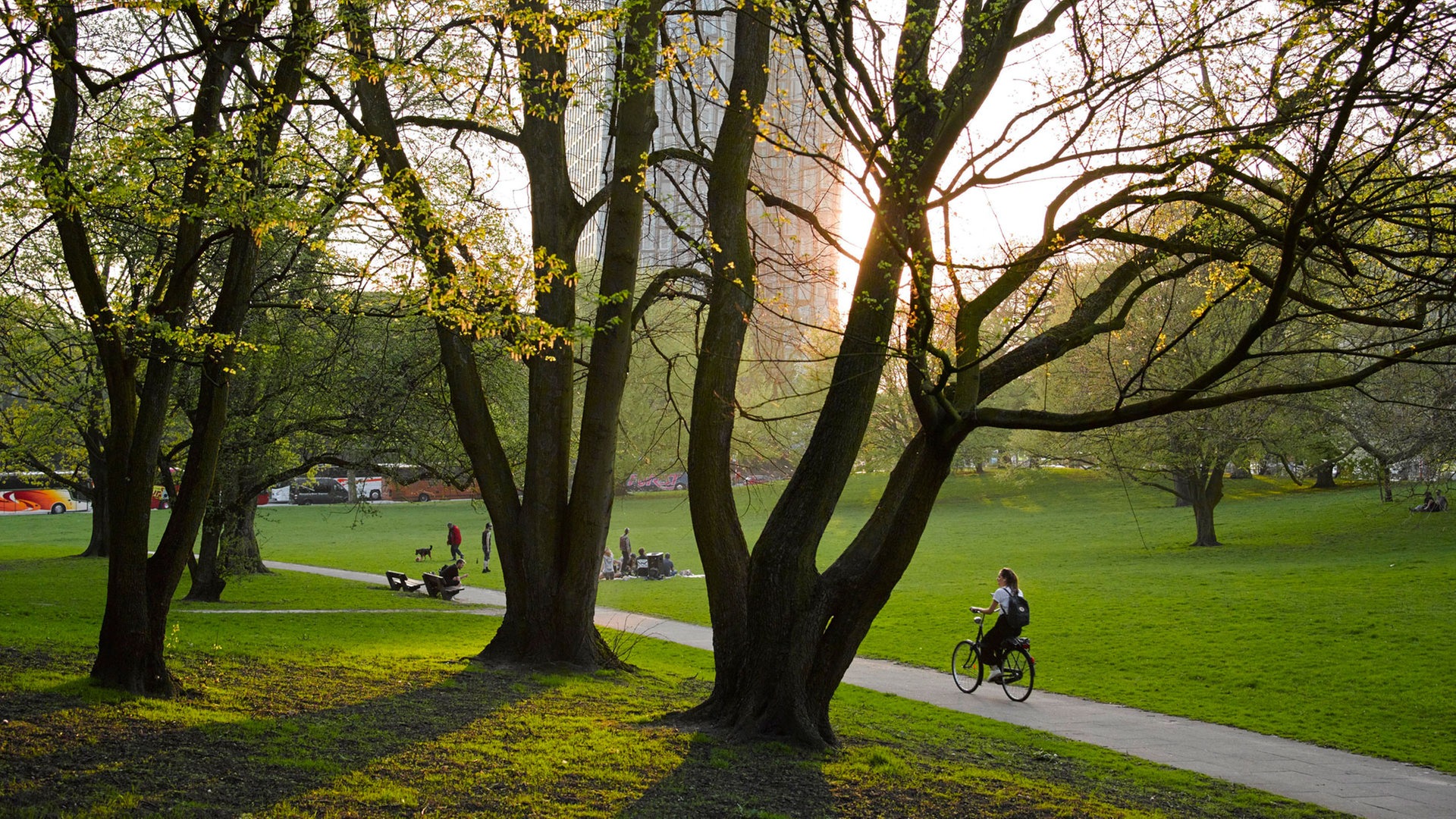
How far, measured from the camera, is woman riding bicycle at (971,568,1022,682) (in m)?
13.1

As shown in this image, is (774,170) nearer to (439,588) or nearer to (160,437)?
(160,437)

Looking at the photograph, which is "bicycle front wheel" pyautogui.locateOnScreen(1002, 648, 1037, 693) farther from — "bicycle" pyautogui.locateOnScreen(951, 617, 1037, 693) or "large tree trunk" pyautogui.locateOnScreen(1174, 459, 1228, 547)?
"large tree trunk" pyautogui.locateOnScreen(1174, 459, 1228, 547)

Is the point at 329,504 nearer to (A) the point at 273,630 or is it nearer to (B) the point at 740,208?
(A) the point at 273,630

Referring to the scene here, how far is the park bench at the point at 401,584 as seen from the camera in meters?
26.3

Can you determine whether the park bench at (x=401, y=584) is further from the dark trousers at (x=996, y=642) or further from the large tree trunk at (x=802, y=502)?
the large tree trunk at (x=802, y=502)

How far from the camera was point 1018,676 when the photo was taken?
14.1 metres

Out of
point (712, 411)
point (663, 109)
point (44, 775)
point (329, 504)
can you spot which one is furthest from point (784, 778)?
point (329, 504)

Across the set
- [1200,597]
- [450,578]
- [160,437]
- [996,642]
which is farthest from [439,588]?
[160,437]

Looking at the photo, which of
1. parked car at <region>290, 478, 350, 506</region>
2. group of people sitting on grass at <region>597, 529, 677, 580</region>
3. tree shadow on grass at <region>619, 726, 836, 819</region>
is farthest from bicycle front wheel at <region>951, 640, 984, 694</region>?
parked car at <region>290, 478, 350, 506</region>

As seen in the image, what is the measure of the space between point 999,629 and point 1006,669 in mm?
796

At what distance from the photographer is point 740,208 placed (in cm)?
933

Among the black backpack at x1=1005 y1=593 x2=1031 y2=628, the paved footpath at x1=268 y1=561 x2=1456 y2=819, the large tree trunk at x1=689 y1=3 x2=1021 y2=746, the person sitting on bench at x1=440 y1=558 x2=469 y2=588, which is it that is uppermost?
the large tree trunk at x1=689 y1=3 x2=1021 y2=746

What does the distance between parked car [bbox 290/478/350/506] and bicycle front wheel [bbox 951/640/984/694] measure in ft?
190

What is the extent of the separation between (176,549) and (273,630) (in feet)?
24.7
